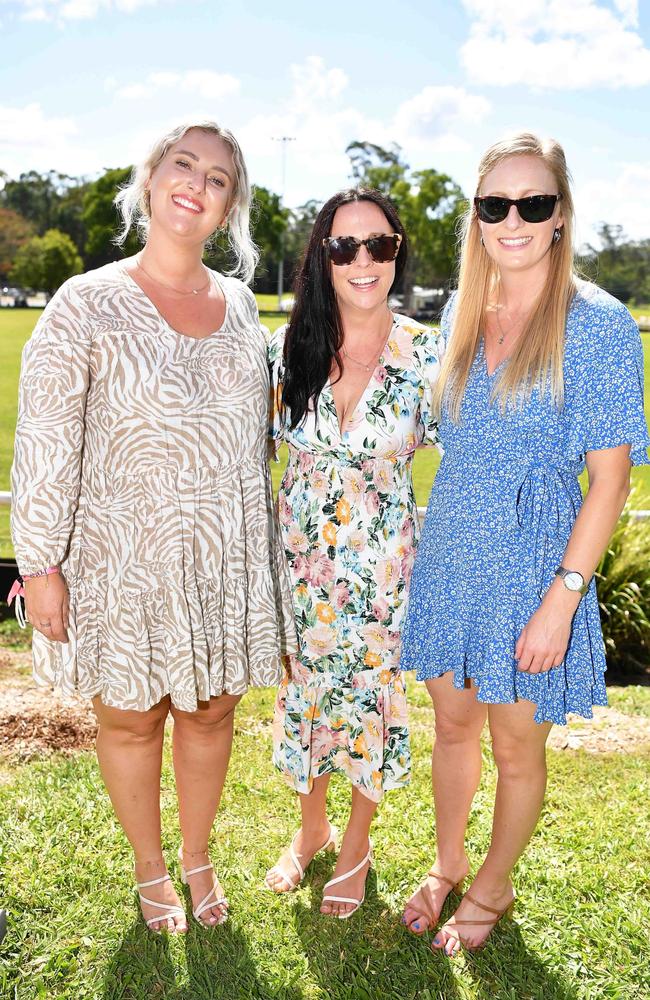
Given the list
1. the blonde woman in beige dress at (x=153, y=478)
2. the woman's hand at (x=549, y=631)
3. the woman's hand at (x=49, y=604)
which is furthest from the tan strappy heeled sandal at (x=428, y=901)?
the woman's hand at (x=49, y=604)

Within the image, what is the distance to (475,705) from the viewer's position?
103 inches

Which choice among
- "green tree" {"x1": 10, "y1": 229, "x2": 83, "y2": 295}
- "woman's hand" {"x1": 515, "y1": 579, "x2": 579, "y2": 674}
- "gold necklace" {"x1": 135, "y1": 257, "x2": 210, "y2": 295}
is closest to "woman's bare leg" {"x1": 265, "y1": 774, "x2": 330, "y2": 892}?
"woman's hand" {"x1": 515, "y1": 579, "x2": 579, "y2": 674}

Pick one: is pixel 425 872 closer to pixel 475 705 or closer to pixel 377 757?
pixel 377 757

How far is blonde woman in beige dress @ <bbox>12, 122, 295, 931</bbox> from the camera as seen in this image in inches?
90.1

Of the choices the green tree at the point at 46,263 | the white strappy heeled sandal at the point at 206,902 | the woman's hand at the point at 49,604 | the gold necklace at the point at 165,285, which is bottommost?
the white strappy heeled sandal at the point at 206,902

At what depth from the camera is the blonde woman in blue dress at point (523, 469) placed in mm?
2193

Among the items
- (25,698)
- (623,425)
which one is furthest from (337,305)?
(25,698)

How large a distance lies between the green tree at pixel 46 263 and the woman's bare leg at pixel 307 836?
55277 mm

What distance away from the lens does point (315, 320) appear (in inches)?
106

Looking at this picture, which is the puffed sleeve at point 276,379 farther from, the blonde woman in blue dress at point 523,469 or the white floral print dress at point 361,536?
the blonde woman in blue dress at point 523,469

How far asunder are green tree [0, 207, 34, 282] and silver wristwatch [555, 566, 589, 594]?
198ft

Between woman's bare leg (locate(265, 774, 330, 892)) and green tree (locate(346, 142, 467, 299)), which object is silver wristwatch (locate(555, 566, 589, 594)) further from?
green tree (locate(346, 142, 467, 299))

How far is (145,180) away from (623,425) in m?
1.49

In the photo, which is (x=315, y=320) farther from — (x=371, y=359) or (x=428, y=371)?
(x=428, y=371)
